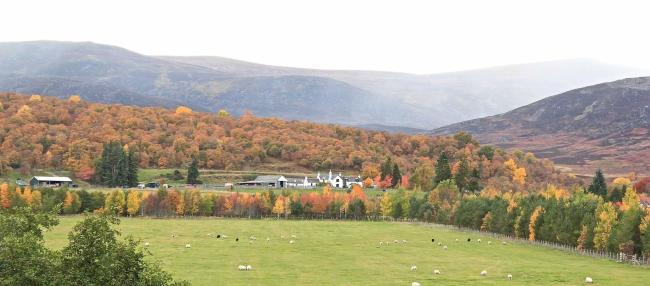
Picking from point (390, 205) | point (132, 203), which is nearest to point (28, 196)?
point (132, 203)

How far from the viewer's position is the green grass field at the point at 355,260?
6384 centimetres

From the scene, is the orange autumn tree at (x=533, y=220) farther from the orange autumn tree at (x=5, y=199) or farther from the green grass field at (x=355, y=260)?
the orange autumn tree at (x=5, y=199)

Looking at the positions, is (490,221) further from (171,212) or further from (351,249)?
(171,212)

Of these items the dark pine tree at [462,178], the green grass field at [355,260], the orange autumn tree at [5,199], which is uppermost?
the dark pine tree at [462,178]

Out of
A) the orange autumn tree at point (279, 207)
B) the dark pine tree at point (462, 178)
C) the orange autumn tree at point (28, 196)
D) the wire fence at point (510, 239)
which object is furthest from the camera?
the dark pine tree at point (462, 178)

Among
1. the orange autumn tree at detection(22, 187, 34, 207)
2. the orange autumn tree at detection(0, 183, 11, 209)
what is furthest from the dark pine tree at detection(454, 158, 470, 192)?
the orange autumn tree at detection(0, 183, 11, 209)

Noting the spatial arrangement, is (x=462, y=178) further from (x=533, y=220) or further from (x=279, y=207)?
(x=533, y=220)

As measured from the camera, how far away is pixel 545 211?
11462cm

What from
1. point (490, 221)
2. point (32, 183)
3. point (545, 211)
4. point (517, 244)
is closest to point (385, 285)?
point (517, 244)

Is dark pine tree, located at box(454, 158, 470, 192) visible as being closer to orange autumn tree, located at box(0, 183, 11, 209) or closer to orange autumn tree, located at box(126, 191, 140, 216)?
orange autumn tree, located at box(126, 191, 140, 216)

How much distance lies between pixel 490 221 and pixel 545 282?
67052 millimetres

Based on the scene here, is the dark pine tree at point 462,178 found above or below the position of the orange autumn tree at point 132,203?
above

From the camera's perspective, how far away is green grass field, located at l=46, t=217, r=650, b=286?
63844mm

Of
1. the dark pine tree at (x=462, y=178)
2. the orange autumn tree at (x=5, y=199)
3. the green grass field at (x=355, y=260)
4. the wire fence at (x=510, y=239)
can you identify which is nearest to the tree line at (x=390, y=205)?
the orange autumn tree at (x=5, y=199)
